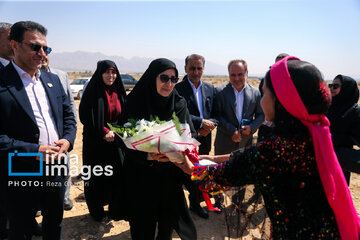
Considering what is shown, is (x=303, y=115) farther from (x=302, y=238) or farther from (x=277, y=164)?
(x=302, y=238)

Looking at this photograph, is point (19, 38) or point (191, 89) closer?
point (19, 38)

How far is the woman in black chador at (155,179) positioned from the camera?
8.70 ft

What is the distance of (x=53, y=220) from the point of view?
266cm

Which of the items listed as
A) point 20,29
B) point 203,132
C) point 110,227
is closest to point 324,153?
point 203,132

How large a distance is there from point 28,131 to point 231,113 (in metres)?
A: 3.14

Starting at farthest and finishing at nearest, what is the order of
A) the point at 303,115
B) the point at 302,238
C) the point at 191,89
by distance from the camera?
1. the point at 191,89
2. the point at 302,238
3. the point at 303,115

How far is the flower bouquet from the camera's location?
2145 millimetres

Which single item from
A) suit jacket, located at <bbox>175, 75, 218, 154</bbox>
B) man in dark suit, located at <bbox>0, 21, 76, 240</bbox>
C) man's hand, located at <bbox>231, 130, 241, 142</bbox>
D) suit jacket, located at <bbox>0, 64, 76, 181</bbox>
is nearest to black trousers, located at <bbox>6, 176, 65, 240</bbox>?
man in dark suit, located at <bbox>0, 21, 76, 240</bbox>

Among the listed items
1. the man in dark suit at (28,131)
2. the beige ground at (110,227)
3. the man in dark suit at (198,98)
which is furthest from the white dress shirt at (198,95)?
the man in dark suit at (28,131)

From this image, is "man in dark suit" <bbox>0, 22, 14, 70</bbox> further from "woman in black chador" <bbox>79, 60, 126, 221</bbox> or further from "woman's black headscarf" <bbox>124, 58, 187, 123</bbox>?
"woman's black headscarf" <bbox>124, 58, 187, 123</bbox>

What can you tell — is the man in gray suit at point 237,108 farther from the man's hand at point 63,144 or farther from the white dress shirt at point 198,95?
the man's hand at point 63,144

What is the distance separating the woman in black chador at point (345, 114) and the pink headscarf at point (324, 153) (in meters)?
2.30

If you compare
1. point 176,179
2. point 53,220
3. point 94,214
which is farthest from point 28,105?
point 94,214

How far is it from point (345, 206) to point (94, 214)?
11.5 ft
